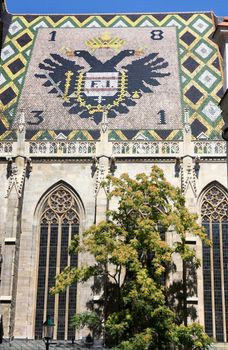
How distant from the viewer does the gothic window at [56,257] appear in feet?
67.4

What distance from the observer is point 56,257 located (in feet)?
69.4

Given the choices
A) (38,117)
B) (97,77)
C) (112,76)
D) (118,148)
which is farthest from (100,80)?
(118,148)

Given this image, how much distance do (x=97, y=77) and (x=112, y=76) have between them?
0.63 metres

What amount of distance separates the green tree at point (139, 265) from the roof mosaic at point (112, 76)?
5.04 metres

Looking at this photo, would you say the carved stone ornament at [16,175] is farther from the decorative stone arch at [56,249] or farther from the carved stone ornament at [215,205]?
the carved stone ornament at [215,205]

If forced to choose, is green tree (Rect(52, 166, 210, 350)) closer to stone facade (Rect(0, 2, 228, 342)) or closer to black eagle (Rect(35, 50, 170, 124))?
stone facade (Rect(0, 2, 228, 342))

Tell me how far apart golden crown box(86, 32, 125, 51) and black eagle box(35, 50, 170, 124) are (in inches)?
21.8

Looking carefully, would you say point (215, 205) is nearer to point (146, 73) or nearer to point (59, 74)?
point (146, 73)

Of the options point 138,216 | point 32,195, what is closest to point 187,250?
point 138,216

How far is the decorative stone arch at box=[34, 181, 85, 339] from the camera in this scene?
20.5 metres

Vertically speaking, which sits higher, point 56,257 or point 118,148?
point 118,148

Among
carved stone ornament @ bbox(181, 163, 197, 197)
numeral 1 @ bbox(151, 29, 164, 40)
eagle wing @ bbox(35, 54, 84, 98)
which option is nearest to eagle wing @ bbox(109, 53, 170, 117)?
numeral 1 @ bbox(151, 29, 164, 40)

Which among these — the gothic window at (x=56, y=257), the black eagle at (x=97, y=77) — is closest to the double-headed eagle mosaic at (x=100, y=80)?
the black eagle at (x=97, y=77)

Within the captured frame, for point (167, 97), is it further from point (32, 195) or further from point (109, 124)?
point (32, 195)
